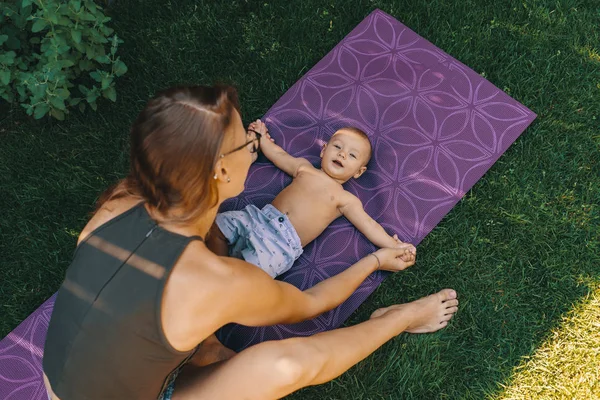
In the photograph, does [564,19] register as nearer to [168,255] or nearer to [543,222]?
[543,222]

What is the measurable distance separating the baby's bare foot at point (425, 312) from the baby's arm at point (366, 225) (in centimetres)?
31

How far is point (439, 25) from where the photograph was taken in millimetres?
3990

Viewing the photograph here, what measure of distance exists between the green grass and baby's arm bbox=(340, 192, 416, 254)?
0.21 meters

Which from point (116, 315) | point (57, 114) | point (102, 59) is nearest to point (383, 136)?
point (102, 59)

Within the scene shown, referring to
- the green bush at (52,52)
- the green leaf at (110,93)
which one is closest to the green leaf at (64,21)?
the green bush at (52,52)

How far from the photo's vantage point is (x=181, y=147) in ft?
6.38

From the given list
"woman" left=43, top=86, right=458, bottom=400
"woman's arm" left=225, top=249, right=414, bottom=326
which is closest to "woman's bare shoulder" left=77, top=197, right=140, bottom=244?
"woman" left=43, top=86, right=458, bottom=400

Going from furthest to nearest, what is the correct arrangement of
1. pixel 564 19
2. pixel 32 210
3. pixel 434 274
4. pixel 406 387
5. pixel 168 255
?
pixel 564 19 < pixel 32 210 < pixel 434 274 < pixel 406 387 < pixel 168 255

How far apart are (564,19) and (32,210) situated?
12.0ft

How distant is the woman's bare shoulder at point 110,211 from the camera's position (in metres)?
2.18

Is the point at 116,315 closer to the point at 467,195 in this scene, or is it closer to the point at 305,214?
the point at 305,214

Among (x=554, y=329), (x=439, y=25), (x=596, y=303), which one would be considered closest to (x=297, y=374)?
(x=554, y=329)

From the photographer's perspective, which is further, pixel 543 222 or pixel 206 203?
pixel 543 222

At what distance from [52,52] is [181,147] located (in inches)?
73.3
